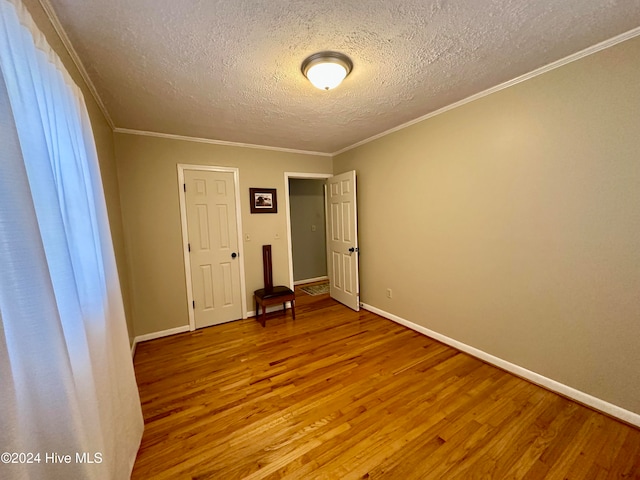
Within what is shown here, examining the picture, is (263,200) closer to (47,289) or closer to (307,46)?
(307,46)

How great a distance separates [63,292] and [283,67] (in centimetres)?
174

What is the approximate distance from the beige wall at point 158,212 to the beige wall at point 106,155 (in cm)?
16

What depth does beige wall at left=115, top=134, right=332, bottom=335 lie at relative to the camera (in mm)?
2809

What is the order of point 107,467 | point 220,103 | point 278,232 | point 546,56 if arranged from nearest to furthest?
point 107,467
point 546,56
point 220,103
point 278,232

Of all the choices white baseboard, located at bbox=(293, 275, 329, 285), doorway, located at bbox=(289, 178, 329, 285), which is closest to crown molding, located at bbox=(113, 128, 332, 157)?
doorway, located at bbox=(289, 178, 329, 285)

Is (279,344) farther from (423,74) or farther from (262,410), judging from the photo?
(423,74)

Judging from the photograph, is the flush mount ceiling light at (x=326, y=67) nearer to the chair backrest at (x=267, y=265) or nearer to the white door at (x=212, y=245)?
the white door at (x=212, y=245)

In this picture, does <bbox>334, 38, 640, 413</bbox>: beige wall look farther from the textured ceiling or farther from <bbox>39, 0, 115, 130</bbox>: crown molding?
<bbox>39, 0, 115, 130</bbox>: crown molding

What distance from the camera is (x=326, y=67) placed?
1.63 m

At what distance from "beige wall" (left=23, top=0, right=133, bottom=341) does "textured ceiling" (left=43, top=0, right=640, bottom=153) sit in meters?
0.08

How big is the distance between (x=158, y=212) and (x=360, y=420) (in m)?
2.94

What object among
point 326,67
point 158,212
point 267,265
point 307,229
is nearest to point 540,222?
point 326,67

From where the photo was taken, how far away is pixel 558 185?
182 centimetres

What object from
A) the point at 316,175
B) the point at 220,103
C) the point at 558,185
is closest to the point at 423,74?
the point at 558,185
